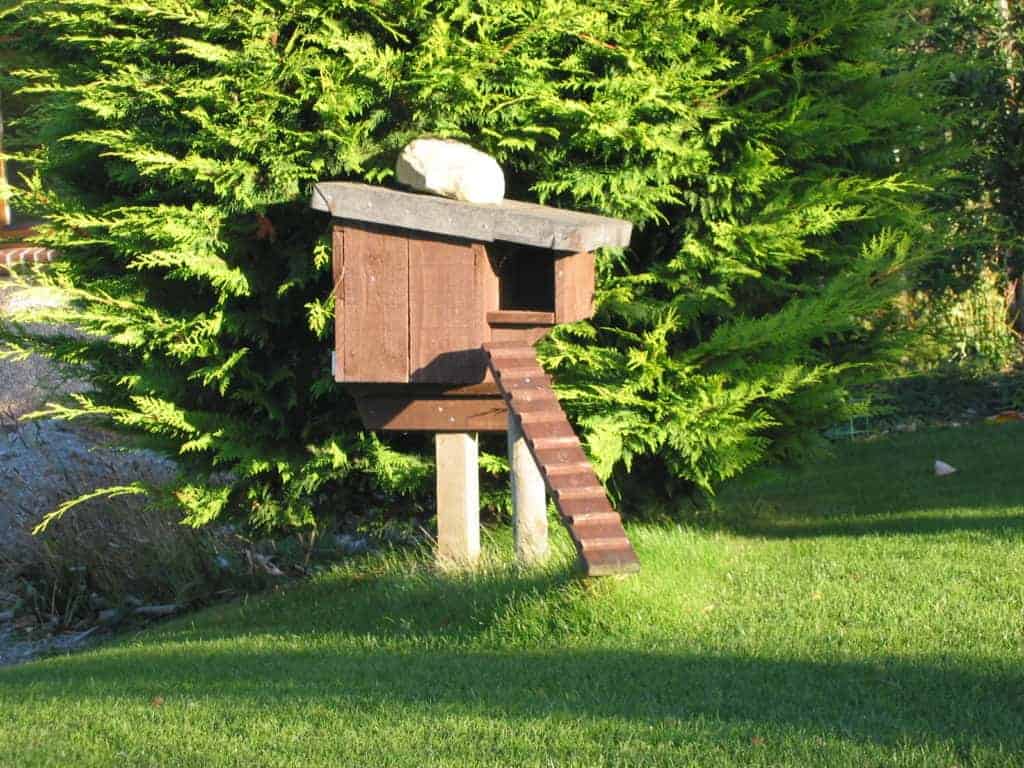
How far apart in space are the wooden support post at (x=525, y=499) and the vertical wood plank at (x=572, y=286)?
0.65 meters

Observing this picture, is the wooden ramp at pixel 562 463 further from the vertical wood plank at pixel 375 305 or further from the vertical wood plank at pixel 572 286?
the vertical wood plank at pixel 375 305

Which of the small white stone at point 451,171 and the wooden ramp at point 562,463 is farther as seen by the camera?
the small white stone at point 451,171

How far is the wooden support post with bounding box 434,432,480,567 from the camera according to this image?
6.93 m

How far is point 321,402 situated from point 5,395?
6.17 meters

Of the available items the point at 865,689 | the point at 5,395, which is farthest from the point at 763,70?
the point at 5,395

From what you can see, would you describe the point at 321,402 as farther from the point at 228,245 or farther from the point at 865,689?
the point at 865,689

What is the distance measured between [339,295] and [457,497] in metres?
1.20

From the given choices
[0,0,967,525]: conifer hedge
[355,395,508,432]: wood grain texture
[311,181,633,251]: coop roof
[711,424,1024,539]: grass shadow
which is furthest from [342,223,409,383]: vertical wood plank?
[711,424,1024,539]: grass shadow

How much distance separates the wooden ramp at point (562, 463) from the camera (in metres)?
5.41

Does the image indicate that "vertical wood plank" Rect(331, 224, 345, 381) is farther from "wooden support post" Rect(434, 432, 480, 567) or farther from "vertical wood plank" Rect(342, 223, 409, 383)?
"wooden support post" Rect(434, 432, 480, 567)

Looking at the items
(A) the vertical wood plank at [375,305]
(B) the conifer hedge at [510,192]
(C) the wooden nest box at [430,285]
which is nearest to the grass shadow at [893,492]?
(B) the conifer hedge at [510,192]

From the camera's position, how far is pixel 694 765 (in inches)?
157

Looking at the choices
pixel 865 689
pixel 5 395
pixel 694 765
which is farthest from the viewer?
pixel 5 395

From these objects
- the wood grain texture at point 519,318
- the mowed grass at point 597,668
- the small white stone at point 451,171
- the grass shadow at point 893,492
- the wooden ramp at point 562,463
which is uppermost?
the small white stone at point 451,171
